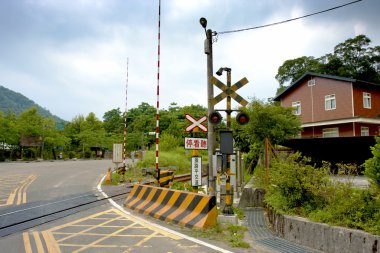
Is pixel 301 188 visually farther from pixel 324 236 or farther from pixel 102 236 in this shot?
pixel 102 236

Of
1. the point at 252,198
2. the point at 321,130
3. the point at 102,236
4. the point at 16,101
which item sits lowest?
the point at 102,236

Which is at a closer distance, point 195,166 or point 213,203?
point 213,203

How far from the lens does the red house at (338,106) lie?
2423cm

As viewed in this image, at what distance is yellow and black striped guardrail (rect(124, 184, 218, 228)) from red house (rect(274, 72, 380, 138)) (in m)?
17.3

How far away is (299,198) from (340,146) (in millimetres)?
9272

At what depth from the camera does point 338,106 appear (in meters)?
25.2

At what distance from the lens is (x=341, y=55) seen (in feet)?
161

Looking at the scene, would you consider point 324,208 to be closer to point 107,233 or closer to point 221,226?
point 221,226

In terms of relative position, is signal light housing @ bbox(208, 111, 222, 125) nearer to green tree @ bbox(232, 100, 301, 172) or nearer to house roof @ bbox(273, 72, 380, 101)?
green tree @ bbox(232, 100, 301, 172)

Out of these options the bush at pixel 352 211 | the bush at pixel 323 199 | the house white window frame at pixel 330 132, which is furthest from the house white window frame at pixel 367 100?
the bush at pixel 352 211

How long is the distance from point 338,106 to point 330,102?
0.86 metres

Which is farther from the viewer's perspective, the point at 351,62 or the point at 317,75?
the point at 351,62

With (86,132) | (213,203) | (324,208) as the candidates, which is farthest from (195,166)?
(86,132)

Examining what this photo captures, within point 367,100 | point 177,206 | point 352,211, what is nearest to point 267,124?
point 177,206
